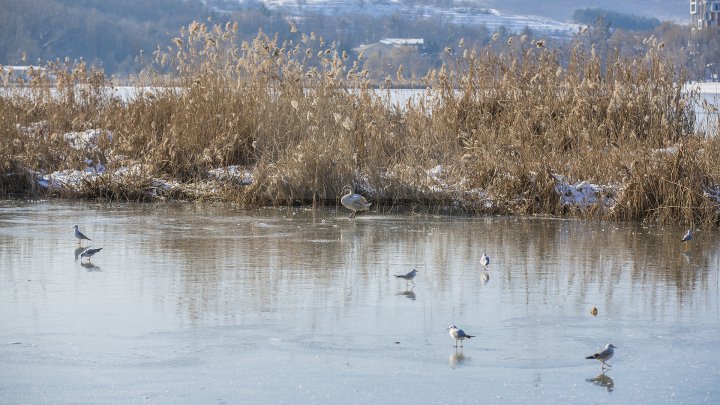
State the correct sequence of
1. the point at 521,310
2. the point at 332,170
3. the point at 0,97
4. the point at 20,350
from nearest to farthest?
1. the point at 20,350
2. the point at 521,310
3. the point at 332,170
4. the point at 0,97

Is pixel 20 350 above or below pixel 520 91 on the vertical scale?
below

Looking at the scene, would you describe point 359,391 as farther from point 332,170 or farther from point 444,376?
point 332,170

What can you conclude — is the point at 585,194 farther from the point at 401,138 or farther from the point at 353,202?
the point at 401,138

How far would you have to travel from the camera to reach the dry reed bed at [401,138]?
11383mm

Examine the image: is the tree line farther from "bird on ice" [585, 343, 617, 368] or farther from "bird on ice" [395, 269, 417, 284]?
"bird on ice" [585, 343, 617, 368]

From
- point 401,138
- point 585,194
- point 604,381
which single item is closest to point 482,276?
point 604,381

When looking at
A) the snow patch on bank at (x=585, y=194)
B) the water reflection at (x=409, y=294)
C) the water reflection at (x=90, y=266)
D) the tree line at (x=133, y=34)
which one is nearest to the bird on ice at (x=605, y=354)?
the water reflection at (x=409, y=294)

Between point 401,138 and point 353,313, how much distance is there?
673 centimetres

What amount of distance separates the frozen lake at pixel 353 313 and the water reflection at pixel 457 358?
15mm

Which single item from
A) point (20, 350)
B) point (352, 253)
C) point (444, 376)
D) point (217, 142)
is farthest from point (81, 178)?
point (444, 376)

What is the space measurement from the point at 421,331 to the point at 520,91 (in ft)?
26.5

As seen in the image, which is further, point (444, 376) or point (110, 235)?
point (110, 235)

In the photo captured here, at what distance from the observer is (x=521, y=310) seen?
6852mm

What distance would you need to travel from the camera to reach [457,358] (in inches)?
225
